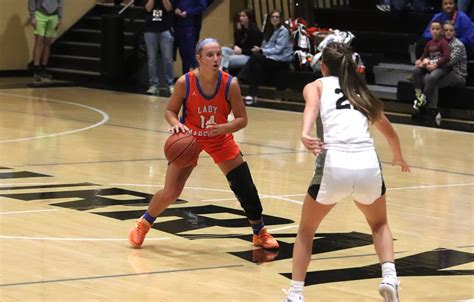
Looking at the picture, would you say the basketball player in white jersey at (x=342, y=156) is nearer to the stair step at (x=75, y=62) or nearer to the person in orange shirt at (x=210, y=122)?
the person in orange shirt at (x=210, y=122)

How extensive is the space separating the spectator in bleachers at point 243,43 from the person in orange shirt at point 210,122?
1092 centimetres

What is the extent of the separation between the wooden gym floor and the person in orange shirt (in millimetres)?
206

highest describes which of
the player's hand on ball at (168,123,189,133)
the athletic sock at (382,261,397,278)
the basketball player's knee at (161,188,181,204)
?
the player's hand on ball at (168,123,189,133)

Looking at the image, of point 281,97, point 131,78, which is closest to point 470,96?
point 281,97

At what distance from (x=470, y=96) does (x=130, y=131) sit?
16.1 feet

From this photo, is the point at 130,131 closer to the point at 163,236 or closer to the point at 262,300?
the point at 163,236

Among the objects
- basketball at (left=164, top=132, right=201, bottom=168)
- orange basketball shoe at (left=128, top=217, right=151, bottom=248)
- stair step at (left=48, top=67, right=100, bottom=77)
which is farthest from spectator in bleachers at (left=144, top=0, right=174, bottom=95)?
basketball at (left=164, top=132, right=201, bottom=168)

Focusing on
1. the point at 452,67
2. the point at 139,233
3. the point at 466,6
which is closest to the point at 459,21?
the point at 452,67

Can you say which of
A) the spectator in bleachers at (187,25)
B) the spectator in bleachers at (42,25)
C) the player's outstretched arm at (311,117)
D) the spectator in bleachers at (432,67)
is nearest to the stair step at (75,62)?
the spectator in bleachers at (42,25)

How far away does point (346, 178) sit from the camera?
5879 millimetres

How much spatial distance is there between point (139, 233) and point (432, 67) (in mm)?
8871

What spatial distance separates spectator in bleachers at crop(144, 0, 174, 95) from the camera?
61.4ft

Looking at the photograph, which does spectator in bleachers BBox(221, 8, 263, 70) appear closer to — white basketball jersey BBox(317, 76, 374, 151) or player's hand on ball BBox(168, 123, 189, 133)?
player's hand on ball BBox(168, 123, 189, 133)

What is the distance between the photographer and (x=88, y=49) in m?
22.0
